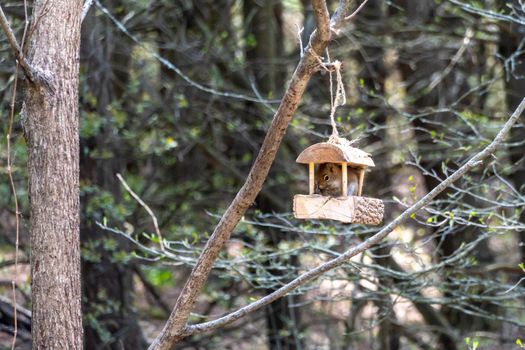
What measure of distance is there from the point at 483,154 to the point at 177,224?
6.09m

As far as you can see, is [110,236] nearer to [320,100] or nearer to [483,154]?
[320,100]

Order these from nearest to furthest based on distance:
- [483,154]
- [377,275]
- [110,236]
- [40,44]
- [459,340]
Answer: [483,154] < [40,44] < [377,275] < [110,236] < [459,340]

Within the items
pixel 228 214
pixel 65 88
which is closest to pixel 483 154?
pixel 228 214

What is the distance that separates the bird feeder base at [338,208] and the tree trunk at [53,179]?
0.94 meters

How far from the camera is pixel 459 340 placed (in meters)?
8.68

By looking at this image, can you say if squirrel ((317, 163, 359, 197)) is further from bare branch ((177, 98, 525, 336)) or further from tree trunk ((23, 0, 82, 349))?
tree trunk ((23, 0, 82, 349))

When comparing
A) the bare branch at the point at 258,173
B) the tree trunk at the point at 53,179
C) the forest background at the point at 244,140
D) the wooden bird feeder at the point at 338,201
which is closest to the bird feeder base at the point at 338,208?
the wooden bird feeder at the point at 338,201

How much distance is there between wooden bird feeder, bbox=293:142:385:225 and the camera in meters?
3.27

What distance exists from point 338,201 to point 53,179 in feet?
3.79

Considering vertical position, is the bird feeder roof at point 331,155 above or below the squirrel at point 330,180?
above

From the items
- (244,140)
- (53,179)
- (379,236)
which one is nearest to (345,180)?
(379,236)

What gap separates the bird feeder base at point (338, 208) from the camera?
3.27 m

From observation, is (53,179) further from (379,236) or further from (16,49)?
(379,236)

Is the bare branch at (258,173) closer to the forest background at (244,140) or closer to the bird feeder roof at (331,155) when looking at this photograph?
the bird feeder roof at (331,155)
